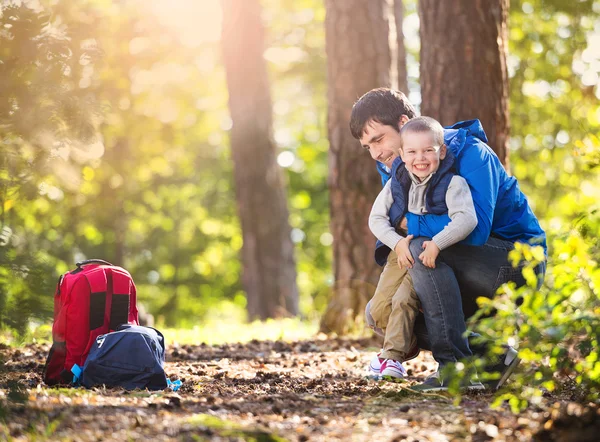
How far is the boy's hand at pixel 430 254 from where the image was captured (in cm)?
390

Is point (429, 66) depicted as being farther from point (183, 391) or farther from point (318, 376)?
point (183, 391)

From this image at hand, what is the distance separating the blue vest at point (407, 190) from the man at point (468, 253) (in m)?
0.03

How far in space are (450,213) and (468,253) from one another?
0.28m

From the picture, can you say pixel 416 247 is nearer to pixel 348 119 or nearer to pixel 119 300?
pixel 119 300

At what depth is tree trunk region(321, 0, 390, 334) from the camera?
7.00m

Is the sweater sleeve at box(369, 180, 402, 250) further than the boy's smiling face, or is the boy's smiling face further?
the sweater sleeve at box(369, 180, 402, 250)

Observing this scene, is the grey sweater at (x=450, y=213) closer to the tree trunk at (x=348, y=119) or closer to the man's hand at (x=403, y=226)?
the man's hand at (x=403, y=226)

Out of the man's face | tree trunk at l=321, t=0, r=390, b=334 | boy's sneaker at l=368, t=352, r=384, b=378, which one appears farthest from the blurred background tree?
boy's sneaker at l=368, t=352, r=384, b=378

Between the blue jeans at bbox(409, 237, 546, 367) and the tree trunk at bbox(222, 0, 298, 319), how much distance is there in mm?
7136

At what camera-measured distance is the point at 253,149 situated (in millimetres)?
11133

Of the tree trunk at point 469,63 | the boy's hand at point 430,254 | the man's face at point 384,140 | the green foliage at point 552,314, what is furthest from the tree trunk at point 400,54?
the green foliage at point 552,314

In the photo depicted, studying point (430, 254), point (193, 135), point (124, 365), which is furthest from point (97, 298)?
point (193, 135)

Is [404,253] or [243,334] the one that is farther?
[243,334]

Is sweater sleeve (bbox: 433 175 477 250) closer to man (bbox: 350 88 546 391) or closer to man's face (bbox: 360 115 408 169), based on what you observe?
man (bbox: 350 88 546 391)
